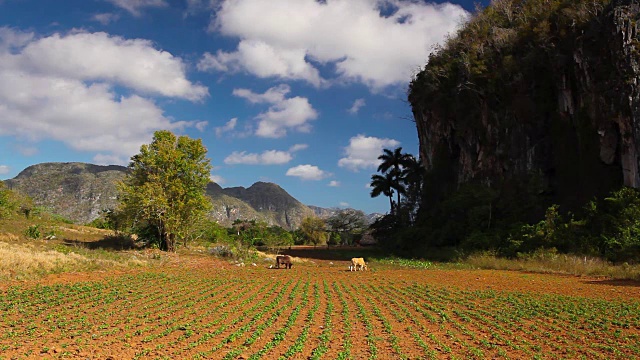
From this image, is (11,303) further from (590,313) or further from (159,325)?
→ (590,313)

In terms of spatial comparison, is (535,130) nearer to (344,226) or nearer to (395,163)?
(395,163)

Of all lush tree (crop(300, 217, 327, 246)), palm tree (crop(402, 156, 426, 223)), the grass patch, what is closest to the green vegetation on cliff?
palm tree (crop(402, 156, 426, 223))

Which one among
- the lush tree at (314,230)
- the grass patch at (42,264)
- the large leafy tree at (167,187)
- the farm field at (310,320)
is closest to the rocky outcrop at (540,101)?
the farm field at (310,320)

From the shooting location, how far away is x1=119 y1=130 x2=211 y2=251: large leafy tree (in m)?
34.5

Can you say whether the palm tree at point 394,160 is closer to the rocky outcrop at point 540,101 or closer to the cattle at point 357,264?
the rocky outcrop at point 540,101

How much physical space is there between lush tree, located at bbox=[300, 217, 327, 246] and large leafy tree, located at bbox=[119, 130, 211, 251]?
55.2 metres

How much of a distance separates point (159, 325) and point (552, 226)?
29.9 meters

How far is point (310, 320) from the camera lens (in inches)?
469

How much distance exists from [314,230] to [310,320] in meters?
82.5

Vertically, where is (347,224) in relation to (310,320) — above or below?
above

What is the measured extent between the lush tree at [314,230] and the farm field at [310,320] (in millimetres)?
72419

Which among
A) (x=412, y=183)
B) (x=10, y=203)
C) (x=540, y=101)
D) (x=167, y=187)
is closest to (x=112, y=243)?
(x=167, y=187)

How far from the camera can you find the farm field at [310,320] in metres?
8.98

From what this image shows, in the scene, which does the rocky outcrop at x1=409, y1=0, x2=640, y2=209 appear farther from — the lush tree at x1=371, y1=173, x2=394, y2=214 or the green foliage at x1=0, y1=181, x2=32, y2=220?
the green foliage at x1=0, y1=181, x2=32, y2=220
